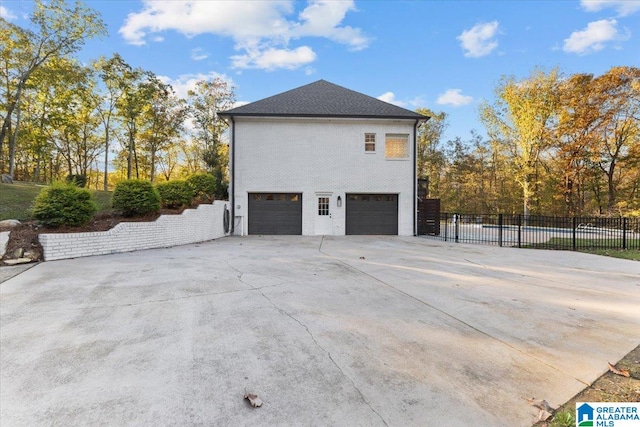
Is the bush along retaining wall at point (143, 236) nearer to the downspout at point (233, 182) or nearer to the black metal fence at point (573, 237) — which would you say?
the downspout at point (233, 182)

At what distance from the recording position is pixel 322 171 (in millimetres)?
13992

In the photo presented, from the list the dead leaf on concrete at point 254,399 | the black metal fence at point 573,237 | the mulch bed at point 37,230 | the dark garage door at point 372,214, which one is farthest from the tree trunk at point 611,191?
the mulch bed at point 37,230

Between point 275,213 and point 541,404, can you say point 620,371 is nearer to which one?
point 541,404

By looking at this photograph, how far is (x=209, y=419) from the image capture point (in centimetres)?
191

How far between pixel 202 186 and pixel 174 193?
1641 millimetres

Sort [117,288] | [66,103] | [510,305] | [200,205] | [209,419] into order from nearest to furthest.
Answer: [209,419] → [510,305] → [117,288] → [200,205] → [66,103]

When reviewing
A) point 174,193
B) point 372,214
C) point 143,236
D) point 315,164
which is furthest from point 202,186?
point 372,214

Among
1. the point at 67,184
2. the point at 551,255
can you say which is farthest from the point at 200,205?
the point at 551,255

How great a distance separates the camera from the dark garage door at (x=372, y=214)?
14172 millimetres

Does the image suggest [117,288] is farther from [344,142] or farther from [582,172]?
[582,172]

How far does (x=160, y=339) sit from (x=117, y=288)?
8.05ft

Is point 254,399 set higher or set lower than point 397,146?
lower

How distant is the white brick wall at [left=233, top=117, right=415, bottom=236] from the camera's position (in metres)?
13.9

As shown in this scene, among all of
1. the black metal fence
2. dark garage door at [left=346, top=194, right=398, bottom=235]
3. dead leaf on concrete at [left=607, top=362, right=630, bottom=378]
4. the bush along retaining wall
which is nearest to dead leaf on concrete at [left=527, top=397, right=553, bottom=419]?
dead leaf on concrete at [left=607, top=362, right=630, bottom=378]
